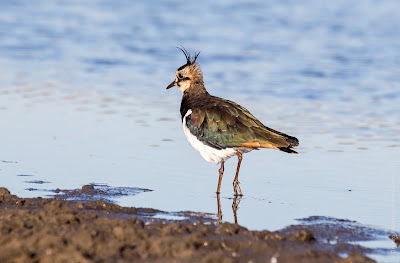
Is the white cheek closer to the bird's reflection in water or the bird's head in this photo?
the bird's head

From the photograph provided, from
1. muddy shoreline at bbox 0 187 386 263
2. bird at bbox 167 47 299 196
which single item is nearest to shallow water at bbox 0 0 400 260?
bird at bbox 167 47 299 196

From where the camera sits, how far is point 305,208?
8.27 metres

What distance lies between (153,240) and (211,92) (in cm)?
931

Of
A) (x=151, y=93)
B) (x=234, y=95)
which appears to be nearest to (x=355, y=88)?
(x=234, y=95)

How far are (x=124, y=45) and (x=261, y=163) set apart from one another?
10.8m

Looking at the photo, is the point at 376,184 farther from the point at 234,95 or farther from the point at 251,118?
the point at 234,95

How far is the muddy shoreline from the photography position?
5555 mm

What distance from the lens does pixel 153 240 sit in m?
5.90

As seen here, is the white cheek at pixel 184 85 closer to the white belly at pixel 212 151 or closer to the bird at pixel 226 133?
the bird at pixel 226 133

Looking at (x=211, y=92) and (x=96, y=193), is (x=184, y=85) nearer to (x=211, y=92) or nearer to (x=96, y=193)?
(x=96, y=193)

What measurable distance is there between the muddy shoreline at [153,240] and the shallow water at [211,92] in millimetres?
738

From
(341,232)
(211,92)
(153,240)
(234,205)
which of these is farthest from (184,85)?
(153,240)

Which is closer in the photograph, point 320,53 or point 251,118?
point 251,118

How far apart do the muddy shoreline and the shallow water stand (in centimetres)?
74
